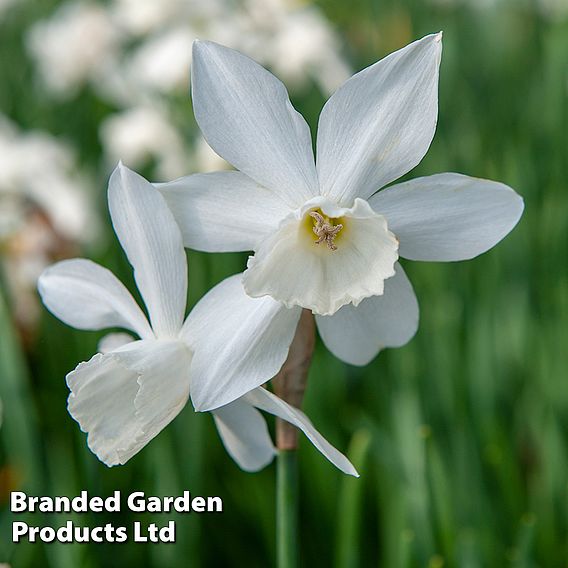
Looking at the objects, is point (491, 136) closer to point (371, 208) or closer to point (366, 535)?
point (366, 535)

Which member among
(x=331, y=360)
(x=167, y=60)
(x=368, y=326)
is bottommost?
(x=368, y=326)

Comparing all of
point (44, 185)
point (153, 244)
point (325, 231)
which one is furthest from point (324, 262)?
point (44, 185)

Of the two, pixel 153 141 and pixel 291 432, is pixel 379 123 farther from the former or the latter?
pixel 153 141

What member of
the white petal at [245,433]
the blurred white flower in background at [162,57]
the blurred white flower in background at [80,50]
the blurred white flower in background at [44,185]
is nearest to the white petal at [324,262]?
the white petal at [245,433]

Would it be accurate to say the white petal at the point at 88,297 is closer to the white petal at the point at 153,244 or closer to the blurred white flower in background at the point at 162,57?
the white petal at the point at 153,244

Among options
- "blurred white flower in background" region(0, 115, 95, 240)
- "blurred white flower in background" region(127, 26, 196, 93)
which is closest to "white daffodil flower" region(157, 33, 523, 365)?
"blurred white flower in background" region(0, 115, 95, 240)

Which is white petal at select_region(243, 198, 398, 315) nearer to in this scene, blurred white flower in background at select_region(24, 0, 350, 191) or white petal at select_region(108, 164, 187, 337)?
white petal at select_region(108, 164, 187, 337)
